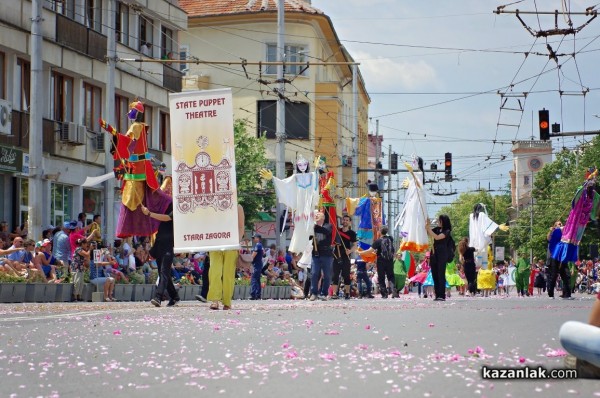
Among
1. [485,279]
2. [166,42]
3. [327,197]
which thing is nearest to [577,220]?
[327,197]

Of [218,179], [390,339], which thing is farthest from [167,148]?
[390,339]

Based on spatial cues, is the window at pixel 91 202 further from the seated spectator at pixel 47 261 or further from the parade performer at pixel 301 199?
the seated spectator at pixel 47 261

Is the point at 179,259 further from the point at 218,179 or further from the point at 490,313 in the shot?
the point at 490,313

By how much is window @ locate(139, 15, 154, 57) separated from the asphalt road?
36768mm

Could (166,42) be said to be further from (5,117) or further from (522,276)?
(5,117)

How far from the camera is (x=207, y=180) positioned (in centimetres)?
1902

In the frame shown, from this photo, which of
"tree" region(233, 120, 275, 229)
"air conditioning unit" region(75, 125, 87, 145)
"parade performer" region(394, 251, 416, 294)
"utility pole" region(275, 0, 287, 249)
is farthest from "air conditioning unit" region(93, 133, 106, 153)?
"tree" region(233, 120, 275, 229)

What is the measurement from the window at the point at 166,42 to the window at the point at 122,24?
3918 millimetres

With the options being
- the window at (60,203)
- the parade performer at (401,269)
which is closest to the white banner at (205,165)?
the window at (60,203)

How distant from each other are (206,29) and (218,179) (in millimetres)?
57756

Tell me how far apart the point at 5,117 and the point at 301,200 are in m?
9.05

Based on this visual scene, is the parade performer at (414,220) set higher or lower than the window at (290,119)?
lower

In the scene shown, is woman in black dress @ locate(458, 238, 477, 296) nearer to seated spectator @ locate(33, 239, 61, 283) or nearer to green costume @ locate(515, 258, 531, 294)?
seated spectator @ locate(33, 239, 61, 283)

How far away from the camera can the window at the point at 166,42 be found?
54112 millimetres
